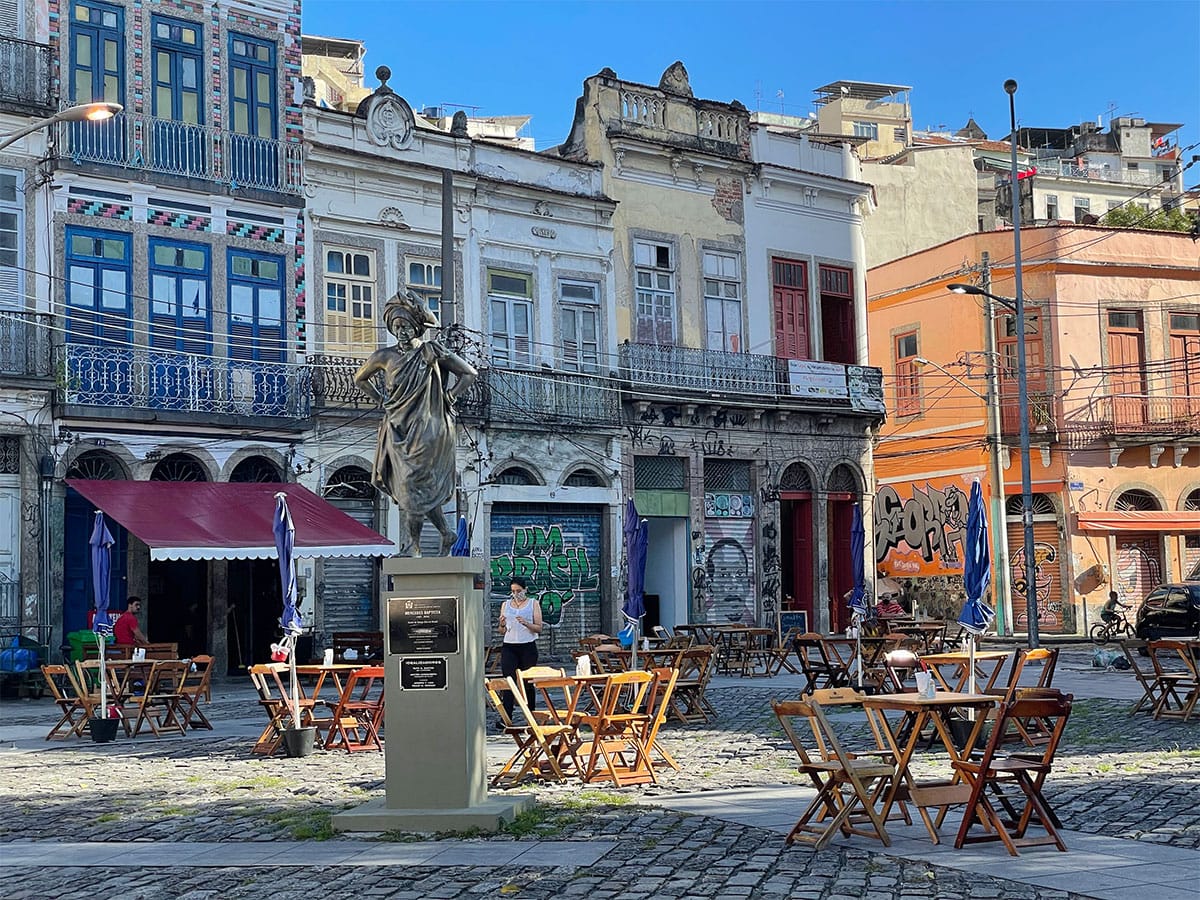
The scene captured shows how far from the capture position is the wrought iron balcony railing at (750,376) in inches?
1148

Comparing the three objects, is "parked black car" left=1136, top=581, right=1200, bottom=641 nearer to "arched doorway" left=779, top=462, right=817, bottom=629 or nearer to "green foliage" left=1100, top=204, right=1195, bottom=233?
"arched doorway" left=779, top=462, right=817, bottom=629

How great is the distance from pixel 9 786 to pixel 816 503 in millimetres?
21720

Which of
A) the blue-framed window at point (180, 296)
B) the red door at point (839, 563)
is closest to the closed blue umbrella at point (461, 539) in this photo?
the blue-framed window at point (180, 296)

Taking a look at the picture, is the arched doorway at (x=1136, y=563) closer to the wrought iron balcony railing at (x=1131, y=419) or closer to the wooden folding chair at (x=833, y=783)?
the wrought iron balcony railing at (x=1131, y=419)

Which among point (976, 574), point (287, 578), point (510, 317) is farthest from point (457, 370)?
point (510, 317)

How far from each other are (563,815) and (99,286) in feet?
51.7

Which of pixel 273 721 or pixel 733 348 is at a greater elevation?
pixel 733 348

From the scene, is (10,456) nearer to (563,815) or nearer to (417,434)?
(417,434)

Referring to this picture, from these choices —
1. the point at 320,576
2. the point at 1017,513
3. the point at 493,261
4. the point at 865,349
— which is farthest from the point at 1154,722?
the point at 1017,513

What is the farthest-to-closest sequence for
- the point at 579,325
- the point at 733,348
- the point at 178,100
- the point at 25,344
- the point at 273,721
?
1. the point at 733,348
2. the point at 579,325
3. the point at 178,100
4. the point at 25,344
5. the point at 273,721

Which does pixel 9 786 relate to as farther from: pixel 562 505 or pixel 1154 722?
pixel 562 505

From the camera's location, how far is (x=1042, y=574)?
37.2 metres

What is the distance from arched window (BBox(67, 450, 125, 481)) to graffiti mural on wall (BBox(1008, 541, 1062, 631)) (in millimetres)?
22342

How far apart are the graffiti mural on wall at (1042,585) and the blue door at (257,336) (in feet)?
65.9
